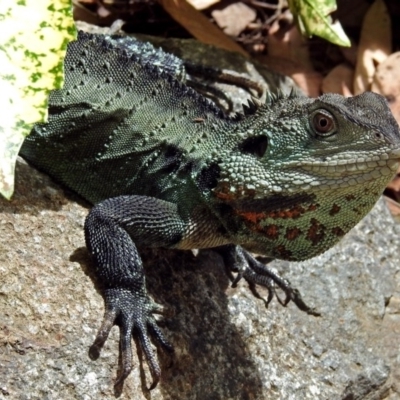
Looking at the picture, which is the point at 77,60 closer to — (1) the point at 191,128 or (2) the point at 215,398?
(1) the point at 191,128

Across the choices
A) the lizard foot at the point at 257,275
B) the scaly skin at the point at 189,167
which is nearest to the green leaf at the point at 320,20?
the scaly skin at the point at 189,167

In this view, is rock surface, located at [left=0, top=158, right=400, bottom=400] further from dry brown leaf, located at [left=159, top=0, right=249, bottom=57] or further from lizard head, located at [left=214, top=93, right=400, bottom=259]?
dry brown leaf, located at [left=159, top=0, right=249, bottom=57]

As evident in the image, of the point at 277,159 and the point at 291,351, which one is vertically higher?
the point at 277,159

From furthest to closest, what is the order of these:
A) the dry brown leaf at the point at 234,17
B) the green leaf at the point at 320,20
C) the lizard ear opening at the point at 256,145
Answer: the dry brown leaf at the point at 234,17 < the green leaf at the point at 320,20 < the lizard ear opening at the point at 256,145

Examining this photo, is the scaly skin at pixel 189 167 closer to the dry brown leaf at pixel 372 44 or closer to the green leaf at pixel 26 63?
the green leaf at pixel 26 63

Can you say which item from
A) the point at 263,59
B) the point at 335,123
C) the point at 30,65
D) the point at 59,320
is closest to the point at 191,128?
the point at 335,123

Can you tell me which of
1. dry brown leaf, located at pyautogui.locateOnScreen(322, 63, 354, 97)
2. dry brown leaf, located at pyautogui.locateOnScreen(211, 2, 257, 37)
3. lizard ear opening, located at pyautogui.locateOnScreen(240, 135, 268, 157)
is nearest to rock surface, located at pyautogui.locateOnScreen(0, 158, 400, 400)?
lizard ear opening, located at pyautogui.locateOnScreen(240, 135, 268, 157)

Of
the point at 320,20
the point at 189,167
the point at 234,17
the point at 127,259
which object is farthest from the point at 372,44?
the point at 127,259
